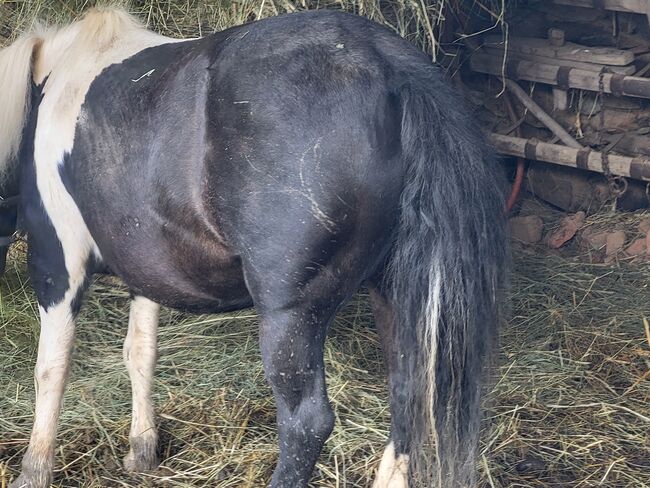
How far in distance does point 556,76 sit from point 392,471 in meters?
3.17

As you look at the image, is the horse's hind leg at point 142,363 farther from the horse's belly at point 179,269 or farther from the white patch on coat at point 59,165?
the horse's belly at point 179,269

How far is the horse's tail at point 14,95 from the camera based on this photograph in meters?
3.62

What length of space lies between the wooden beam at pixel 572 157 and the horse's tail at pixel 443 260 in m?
2.61

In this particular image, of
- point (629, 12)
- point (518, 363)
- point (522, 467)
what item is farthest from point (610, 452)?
point (629, 12)

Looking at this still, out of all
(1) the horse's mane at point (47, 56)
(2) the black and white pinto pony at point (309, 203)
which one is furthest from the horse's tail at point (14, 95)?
(2) the black and white pinto pony at point (309, 203)

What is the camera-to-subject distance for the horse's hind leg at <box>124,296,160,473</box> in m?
3.79

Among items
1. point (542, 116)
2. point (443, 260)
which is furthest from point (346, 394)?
point (542, 116)

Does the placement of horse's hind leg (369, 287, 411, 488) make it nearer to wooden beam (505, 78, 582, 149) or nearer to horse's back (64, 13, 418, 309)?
horse's back (64, 13, 418, 309)

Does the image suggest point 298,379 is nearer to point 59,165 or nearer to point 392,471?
point 392,471

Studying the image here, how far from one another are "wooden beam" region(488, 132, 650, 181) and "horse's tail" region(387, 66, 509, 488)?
2607 millimetres

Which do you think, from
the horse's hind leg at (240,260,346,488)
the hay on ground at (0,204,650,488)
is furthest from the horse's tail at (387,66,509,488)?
the hay on ground at (0,204,650,488)

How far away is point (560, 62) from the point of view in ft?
18.5

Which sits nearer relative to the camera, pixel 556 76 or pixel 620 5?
pixel 620 5

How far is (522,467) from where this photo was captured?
Result: 3.62m
